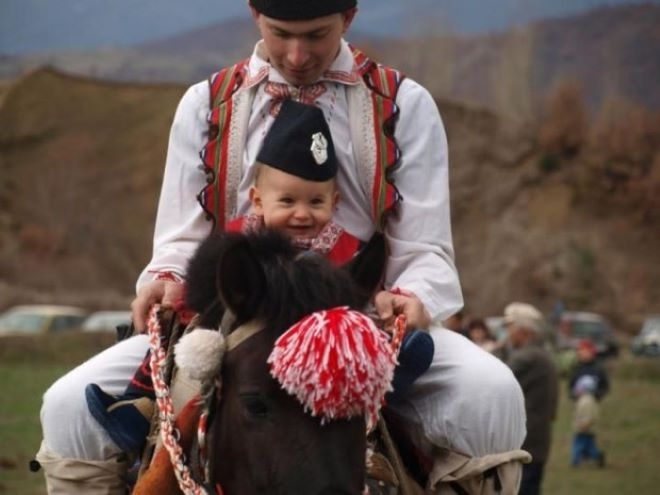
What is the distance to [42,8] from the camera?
93062 mm

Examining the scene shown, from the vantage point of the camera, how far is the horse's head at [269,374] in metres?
3.80

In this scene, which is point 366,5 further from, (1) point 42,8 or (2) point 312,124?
(2) point 312,124

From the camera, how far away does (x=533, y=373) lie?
1311 centimetres

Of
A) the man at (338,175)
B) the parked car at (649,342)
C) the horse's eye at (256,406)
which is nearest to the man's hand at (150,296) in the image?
the man at (338,175)

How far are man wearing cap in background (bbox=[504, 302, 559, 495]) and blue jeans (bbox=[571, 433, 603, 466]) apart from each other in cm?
532

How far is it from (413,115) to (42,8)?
91.1m

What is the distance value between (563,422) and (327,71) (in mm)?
19339

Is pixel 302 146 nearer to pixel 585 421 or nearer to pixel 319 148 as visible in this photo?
pixel 319 148

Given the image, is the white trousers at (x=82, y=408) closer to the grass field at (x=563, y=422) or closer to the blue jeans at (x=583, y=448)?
the grass field at (x=563, y=422)

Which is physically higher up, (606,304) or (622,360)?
(622,360)

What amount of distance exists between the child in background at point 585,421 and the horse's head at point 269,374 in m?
14.1

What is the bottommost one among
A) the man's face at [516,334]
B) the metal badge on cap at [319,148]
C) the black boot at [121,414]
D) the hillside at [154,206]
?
the hillside at [154,206]

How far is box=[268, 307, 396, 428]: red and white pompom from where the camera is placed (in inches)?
150

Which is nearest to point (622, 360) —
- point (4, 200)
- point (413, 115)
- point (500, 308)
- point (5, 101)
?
point (500, 308)
